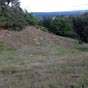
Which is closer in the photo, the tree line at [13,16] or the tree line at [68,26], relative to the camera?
the tree line at [13,16]

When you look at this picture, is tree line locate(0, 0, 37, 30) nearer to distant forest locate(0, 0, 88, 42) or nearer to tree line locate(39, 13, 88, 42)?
distant forest locate(0, 0, 88, 42)

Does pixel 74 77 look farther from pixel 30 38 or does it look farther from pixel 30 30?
pixel 30 30

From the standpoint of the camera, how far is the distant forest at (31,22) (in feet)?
91.0

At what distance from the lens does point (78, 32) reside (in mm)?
43062

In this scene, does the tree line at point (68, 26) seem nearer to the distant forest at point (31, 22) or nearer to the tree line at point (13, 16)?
the distant forest at point (31, 22)

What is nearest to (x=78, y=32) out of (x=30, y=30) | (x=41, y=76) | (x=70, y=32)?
(x=70, y=32)

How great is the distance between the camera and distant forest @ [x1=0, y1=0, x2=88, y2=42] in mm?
27745

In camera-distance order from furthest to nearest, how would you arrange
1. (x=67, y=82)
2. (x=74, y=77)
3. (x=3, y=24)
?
(x=3, y=24), (x=74, y=77), (x=67, y=82)

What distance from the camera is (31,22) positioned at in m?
32.9

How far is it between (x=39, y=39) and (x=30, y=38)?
100cm

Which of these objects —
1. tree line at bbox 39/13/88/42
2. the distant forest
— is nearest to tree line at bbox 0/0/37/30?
the distant forest

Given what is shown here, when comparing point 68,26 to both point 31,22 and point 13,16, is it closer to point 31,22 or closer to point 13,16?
point 31,22

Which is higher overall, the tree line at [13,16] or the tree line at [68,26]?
the tree line at [13,16]

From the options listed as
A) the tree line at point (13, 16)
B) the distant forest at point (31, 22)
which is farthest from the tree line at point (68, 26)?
the tree line at point (13, 16)
